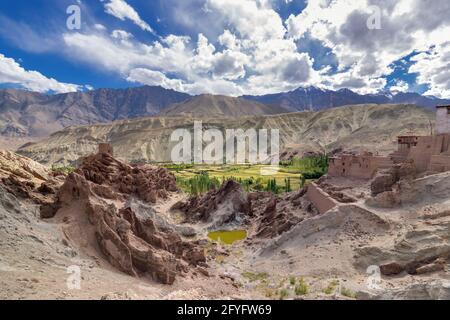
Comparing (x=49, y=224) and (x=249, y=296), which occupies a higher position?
(x=49, y=224)

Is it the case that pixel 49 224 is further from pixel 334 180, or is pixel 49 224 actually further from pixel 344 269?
pixel 334 180

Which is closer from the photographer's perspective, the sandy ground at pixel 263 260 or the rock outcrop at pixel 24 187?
the sandy ground at pixel 263 260

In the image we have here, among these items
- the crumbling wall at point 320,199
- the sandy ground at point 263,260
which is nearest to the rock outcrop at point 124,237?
the sandy ground at point 263,260

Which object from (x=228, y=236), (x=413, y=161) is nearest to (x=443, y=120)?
(x=413, y=161)

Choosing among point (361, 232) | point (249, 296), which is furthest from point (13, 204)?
point (361, 232)

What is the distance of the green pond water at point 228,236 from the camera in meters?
42.9

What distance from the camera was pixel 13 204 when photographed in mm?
18625

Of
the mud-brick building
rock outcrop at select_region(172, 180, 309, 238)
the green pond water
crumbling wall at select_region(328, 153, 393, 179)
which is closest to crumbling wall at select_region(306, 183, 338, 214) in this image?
rock outcrop at select_region(172, 180, 309, 238)

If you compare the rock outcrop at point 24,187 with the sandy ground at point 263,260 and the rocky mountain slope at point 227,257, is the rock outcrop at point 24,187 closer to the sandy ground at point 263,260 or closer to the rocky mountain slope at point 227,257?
the rocky mountain slope at point 227,257

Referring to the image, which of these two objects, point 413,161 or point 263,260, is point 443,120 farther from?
point 263,260

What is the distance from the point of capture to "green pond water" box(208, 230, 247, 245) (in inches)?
1689

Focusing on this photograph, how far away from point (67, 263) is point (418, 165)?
3007 cm
